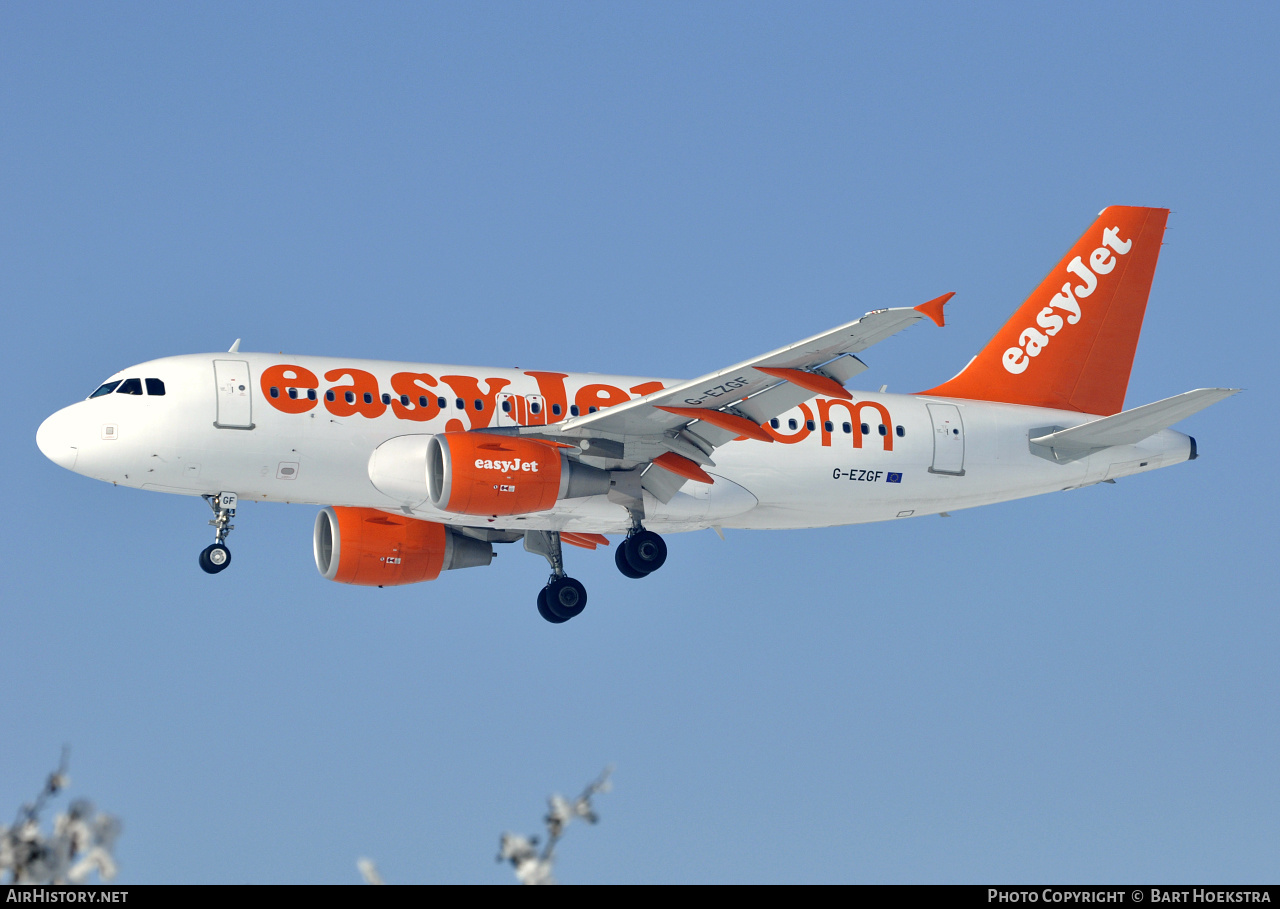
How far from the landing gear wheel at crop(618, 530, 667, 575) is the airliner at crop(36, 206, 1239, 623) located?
1.8 inches

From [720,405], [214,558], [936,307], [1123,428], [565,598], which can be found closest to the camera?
[936,307]

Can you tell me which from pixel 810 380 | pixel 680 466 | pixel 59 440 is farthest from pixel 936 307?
pixel 59 440

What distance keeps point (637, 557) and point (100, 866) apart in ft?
77.4

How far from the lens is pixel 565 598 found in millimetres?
35312

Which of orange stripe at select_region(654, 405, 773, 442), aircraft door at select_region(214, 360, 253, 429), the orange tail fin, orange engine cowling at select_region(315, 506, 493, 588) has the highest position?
the orange tail fin

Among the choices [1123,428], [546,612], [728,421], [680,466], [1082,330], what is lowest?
[546,612]

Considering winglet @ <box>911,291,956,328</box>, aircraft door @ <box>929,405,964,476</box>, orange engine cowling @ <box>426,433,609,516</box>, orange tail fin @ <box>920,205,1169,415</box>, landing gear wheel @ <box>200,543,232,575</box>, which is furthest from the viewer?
orange tail fin @ <box>920,205,1169,415</box>

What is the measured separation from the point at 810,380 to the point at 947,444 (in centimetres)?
889

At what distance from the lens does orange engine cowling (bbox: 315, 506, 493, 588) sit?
1375 inches

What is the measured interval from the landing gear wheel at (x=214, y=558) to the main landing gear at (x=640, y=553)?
802cm

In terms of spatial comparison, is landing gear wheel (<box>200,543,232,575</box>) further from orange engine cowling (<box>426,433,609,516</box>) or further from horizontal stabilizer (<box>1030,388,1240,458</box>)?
horizontal stabilizer (<box>1030,388,1240,458</box>)

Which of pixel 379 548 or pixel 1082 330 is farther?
pixel 1082 330

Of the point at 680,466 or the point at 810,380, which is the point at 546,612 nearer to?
the point at 680,466

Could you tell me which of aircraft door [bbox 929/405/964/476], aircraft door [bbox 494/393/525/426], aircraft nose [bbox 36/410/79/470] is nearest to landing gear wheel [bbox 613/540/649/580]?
aircraft door [bbox 494/393/525/426]
